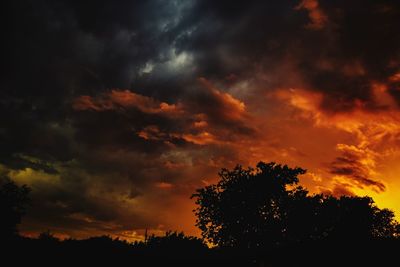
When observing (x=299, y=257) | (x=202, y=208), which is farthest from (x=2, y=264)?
(x=202, y=208)

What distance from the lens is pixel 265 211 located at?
4988 cm

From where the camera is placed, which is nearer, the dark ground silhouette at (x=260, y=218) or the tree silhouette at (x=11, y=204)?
the dark ground silhouette at (x=260, y=218)

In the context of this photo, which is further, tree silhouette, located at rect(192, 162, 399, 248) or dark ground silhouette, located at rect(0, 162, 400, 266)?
tree silhouette, located at rect(192, 162, 399, 248)

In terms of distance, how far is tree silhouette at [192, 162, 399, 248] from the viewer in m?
48.5

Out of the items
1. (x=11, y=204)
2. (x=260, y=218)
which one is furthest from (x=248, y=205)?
(x=11, y=204)

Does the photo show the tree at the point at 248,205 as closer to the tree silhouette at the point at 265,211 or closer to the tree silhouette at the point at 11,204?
the tree silhouette at the point at 265,211

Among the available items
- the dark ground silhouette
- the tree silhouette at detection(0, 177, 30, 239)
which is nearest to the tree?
the dark ground silhouette

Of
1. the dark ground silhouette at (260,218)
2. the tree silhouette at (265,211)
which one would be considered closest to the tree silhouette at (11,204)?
the dark ground silhouette at (260,218)

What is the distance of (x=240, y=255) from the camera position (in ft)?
59.9

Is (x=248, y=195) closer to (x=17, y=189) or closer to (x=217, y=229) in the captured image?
(x=217, y=229)

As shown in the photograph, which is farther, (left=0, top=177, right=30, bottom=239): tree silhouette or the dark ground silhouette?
(left=0, top=177, right=30, bottom=239): tree silhouette

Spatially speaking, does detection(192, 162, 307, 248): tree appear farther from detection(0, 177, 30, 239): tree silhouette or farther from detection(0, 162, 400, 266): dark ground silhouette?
detection(0, 177, 30, 239): tree silhouette

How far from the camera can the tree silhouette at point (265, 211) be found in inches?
1908

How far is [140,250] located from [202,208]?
3449 cm
